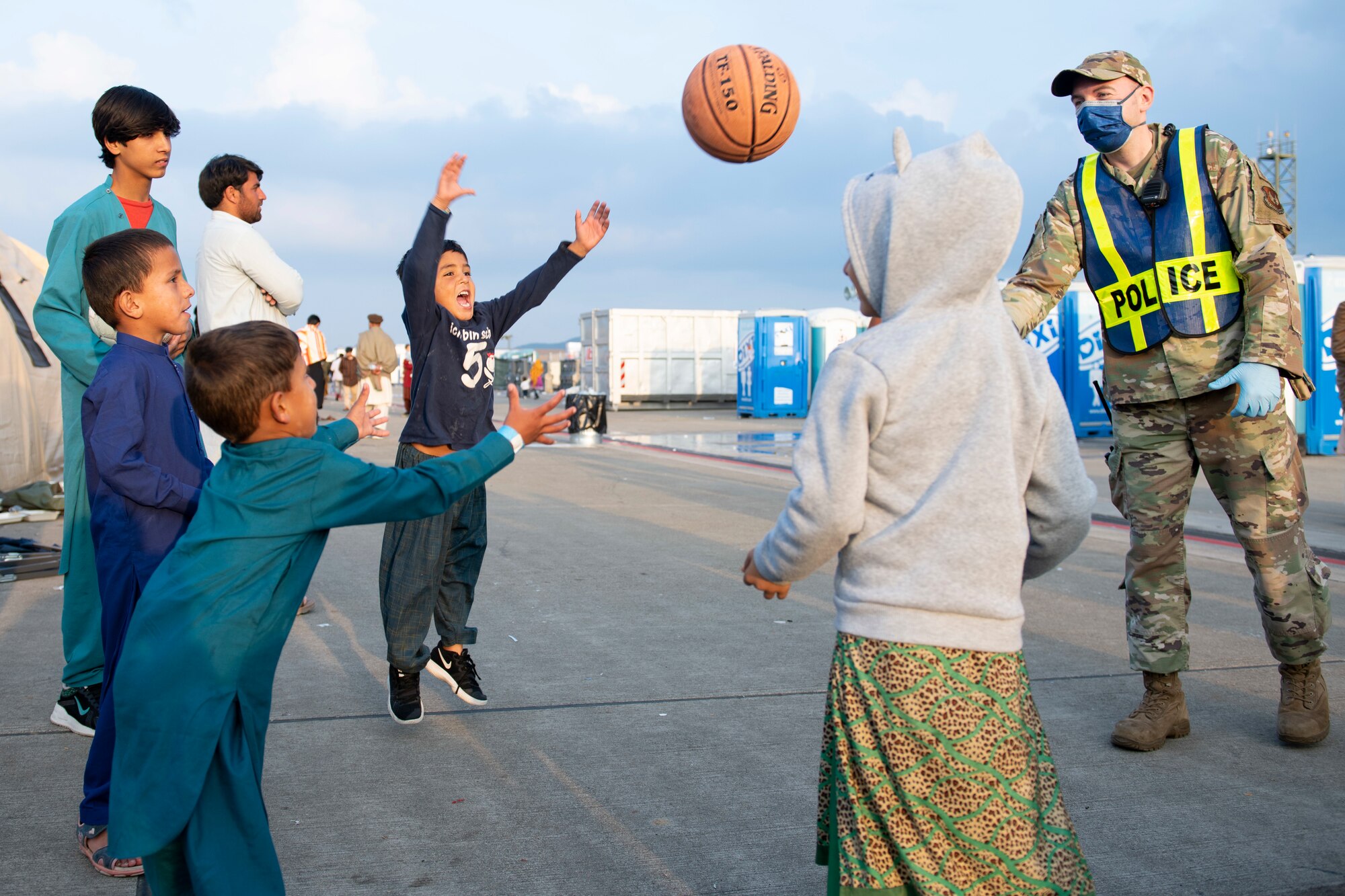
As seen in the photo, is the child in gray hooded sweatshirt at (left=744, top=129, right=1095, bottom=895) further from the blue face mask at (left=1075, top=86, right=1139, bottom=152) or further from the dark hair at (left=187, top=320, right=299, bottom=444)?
the blue face mask at (left=1075, top=86, right=1139, bottom=152)

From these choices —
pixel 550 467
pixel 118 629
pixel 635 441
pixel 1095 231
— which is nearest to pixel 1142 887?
pixel 1095 231

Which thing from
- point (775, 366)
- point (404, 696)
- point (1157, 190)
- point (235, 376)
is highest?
Answer: point (1157, 190)

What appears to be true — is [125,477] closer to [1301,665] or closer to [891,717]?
[891,717]

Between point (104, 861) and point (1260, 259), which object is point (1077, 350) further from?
point (104, 861)

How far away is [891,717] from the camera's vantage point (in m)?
1.97

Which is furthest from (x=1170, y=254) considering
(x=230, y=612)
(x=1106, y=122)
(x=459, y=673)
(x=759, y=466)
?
(x=759, y=466)

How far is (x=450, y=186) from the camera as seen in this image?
362cm

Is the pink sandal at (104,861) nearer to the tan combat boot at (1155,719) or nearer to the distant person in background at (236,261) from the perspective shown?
the distant person in background at (236,261)

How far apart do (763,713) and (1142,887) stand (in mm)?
1540

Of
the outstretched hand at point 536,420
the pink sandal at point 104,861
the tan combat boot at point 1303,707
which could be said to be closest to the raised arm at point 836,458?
the outstretched hand at point 536,420

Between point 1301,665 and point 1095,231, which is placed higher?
point 1095,231

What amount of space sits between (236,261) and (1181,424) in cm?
359

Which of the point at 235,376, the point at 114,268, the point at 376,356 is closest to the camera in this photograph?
the point at 235,376

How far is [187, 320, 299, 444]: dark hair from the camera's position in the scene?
2.26 meters
